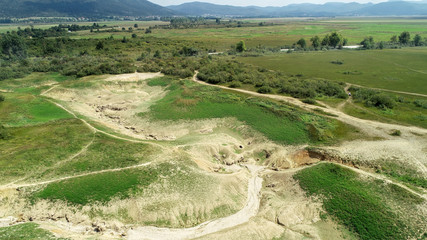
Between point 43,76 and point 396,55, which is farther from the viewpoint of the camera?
point 396,55

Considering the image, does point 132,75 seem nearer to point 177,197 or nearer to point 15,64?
point 15,64

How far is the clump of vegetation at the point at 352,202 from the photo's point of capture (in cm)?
2352

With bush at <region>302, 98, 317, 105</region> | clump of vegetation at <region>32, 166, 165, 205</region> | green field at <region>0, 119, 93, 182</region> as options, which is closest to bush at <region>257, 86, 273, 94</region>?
bush at <region>302, 98, 317, 105</region>

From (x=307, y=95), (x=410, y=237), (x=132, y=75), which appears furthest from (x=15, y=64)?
(x=410, y=237)

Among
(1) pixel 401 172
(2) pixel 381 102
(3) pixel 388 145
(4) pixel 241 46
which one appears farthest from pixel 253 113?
(4) pixel 241 46

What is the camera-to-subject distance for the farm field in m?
25.3

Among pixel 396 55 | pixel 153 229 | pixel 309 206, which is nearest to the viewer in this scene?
pixel 153 229

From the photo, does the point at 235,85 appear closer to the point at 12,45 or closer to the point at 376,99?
the point at 376,99

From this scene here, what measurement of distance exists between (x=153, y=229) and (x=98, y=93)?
162ft

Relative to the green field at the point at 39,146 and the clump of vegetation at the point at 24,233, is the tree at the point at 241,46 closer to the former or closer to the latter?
the green field at the point at 39,146

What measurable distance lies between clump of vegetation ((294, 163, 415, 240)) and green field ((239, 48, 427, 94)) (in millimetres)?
57145

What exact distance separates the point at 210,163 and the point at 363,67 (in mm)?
89399

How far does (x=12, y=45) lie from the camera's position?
4040 inches

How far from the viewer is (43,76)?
76.2 metres
